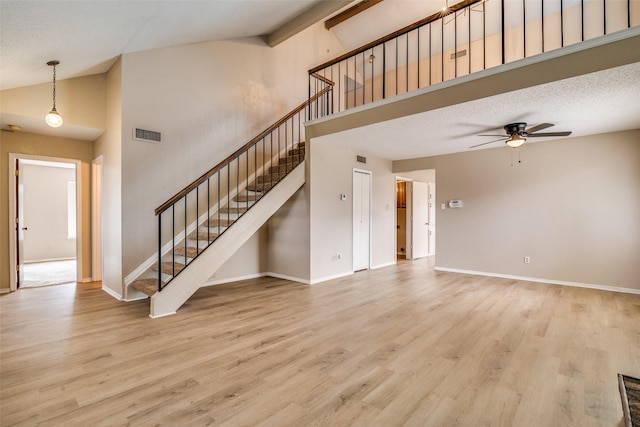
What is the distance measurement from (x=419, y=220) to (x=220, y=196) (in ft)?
17.8

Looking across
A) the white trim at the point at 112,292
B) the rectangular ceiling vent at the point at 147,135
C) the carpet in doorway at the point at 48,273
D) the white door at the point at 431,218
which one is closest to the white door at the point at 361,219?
the white door at the point at 431,218

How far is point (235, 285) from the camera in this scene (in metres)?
5.18

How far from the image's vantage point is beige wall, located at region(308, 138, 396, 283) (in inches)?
212

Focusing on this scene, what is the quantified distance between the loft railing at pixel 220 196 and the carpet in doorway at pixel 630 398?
158 inches

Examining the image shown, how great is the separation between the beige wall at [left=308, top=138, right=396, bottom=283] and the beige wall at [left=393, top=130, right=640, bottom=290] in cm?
142

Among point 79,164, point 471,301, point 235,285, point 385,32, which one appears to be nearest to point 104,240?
point 79,164

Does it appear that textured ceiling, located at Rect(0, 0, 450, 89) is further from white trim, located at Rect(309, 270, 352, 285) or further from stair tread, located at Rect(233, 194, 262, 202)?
white trim, located at Rect(309, 270, 352, 285)

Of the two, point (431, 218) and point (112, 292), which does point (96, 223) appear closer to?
point (112, 292)

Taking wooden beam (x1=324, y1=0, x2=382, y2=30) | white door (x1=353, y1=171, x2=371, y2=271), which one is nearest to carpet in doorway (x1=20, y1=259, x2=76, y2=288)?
white door (x1=353, y1=171, x2=371, y2=271)

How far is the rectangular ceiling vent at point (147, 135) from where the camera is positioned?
4389mm

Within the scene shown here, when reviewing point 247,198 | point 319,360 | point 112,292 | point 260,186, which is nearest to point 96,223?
point 112,292

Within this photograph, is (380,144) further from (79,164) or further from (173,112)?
(79,164)

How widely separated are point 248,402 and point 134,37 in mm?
4229

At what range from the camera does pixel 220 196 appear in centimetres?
526
